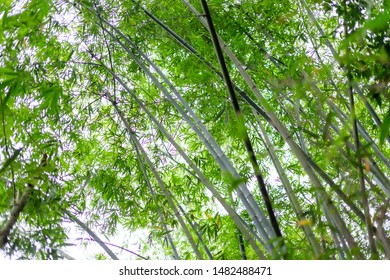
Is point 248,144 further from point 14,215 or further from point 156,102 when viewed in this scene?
point 156,102

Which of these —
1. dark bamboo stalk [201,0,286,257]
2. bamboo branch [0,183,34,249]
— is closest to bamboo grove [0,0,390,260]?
bamboo branch [0,183,34,249]

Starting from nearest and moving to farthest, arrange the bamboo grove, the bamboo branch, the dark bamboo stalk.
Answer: the dark bamboo stalk, the bamboo branch, the bamboo grove

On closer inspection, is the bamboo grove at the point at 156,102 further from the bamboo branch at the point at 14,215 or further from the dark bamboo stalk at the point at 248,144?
the dark bamboo stalk at the point at 248,144

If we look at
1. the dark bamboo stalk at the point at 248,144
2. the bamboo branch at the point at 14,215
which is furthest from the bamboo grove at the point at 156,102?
the dark bamboo stalk at the point at 248,144

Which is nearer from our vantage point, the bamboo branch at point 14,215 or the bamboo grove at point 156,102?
the bamboo branch at point 14,215

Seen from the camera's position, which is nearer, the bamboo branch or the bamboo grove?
the bamboo branch

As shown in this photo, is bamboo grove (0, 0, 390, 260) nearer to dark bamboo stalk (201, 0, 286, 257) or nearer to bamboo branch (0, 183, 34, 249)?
bamboo branch (0, 183, 34, 249)

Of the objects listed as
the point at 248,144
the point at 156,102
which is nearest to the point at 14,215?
the point at 248,144

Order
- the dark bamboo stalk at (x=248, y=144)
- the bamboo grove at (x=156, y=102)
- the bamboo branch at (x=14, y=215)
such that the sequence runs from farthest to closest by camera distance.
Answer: the bamboo grove at (x=156, y=102) < the bamboo branch at (x=14, y=215) < the dark bamboo stalk at (x=248, y=144)

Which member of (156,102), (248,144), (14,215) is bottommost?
(14,215)

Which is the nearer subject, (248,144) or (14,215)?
(248,144)

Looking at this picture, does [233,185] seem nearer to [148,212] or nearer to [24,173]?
[24,173]

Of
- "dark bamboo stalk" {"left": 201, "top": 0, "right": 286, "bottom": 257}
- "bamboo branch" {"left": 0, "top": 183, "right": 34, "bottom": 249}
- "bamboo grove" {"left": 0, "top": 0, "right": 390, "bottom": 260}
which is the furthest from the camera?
"bamboo grove" {"left": 0, "top": 0, "right": 390, "bottom": 260}
